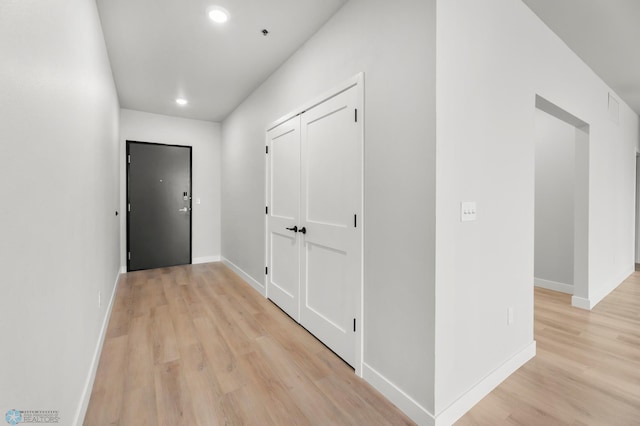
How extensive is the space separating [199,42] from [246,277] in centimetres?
301

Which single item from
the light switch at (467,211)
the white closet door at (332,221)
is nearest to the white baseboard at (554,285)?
the light switch at (467,211)

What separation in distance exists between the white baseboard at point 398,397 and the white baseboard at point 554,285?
11.7 feet

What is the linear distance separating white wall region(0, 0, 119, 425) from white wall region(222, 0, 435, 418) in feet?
5.31

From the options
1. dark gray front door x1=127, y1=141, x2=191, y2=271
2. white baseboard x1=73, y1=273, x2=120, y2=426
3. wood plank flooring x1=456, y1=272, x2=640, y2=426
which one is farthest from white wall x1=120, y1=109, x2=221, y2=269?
wood plank flooring x1=456, y1=272, x2=640, y2=426

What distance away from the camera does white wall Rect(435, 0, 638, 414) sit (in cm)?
158

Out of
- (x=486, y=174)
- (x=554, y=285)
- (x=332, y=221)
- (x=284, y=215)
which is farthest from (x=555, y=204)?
(x=284, y=215)

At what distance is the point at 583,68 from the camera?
304cm

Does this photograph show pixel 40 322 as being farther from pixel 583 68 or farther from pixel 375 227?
pixel 583 68

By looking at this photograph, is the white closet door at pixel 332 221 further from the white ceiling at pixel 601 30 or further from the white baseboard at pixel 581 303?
the white baseboard at pixel 581 303

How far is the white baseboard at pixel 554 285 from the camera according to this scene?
385 centimetres

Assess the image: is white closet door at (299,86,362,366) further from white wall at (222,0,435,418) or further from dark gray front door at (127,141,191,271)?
dark gray front door at (127,141,191,271)

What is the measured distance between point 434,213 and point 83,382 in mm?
2206

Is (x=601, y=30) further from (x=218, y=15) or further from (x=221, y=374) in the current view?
(x=221, y=374)

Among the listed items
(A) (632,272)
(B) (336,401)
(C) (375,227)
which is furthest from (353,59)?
(A) (632,272)
